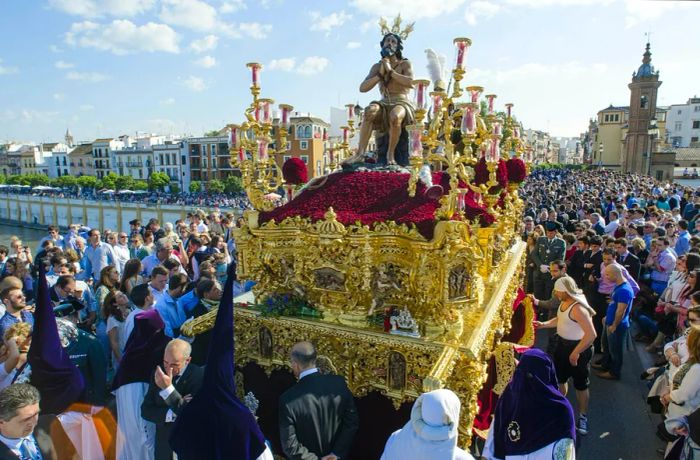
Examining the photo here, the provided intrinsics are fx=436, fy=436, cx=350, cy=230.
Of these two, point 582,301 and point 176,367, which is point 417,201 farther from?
point 176,367

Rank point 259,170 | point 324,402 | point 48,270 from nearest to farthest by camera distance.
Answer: point 324,402
point 259,170
point 48,270

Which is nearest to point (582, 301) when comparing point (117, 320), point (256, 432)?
point (256, 432)

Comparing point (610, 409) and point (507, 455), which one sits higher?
point (507, 455)

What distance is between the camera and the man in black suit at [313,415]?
325 centimetres

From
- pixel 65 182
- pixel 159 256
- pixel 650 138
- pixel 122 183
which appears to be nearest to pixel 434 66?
pixel 159 256

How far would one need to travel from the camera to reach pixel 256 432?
9.71ft

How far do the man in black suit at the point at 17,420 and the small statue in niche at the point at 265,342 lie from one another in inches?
101

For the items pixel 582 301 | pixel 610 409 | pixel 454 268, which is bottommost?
pixel 610 409

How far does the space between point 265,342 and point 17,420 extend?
8.86 feet

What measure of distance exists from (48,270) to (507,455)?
768cm

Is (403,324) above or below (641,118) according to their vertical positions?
below

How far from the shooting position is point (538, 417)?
3004 millimetres

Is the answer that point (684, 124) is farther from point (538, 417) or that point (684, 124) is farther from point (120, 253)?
point (538, 417)

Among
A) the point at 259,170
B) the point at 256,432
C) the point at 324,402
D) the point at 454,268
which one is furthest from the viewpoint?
the point at 259,170
